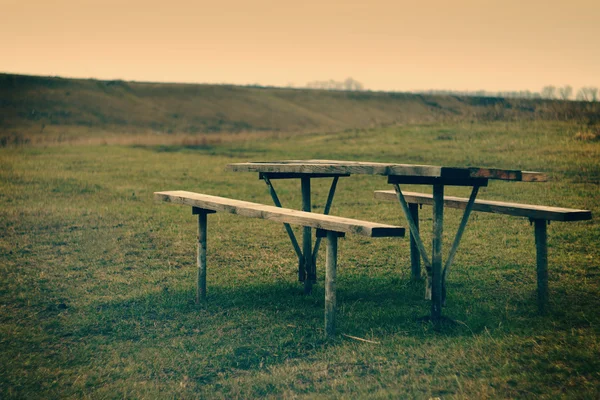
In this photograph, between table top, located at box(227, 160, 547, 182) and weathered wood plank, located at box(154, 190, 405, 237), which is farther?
table top, located at box(227, 160, 547, 182)

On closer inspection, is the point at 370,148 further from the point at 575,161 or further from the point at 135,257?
the point at 135,257

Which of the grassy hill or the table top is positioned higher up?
the grassy hill

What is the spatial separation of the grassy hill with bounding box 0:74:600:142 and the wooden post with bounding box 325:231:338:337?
3622 cm

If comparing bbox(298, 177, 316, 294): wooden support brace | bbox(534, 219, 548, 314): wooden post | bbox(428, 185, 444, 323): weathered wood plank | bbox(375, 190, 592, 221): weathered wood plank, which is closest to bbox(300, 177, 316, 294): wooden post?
bbox(298, 177, 316, 294): wooden support brace

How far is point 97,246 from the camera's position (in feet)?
29.6

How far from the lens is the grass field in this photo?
4191 mm

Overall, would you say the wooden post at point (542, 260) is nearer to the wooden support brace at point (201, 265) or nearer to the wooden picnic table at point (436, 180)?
the wooden picnic table at point (436, 180)

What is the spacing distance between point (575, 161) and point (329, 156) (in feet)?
24.0

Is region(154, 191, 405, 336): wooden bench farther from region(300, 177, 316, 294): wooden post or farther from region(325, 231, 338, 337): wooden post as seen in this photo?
region(300, 177, 316, 294): wooden post

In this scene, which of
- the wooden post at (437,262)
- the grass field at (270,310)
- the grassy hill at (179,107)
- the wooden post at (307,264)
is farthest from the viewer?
the grassy hill at (179,107)

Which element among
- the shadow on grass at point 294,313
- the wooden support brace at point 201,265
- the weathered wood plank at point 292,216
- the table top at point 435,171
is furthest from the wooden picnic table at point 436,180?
the wooden support brace at point 201,265

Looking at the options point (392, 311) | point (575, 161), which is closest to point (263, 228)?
point (392, 311)

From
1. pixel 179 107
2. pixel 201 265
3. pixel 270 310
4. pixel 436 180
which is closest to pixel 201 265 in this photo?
pixel 201 265

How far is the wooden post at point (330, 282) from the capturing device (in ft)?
16.3
